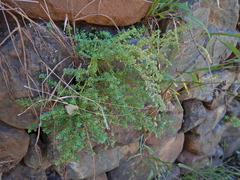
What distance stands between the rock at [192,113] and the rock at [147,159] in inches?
6.2

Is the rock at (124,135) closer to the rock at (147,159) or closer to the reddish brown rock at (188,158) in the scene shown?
the rock at (147,159)

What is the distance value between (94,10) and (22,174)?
3.33 ft

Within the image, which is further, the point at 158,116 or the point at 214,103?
the point at 214,103

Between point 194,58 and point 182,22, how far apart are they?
1.02ft

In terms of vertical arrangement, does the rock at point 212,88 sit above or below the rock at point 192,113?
above

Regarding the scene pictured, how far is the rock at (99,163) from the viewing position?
1.27 m

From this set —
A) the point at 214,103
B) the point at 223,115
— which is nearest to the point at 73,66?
the point at 214,103

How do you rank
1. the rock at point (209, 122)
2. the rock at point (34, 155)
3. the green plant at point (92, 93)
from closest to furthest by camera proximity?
the green plant at point (92, 93), the rock at point (34, 155), the rock at point (209, 122)

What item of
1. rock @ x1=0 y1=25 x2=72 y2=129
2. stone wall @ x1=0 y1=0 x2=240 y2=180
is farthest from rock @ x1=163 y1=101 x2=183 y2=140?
rock @ x1=0 y1=25 x2=72 y2=129

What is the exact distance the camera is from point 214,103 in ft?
5.94

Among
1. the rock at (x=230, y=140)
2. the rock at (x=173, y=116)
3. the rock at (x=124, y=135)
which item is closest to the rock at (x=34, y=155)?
the rock at (x=124, y=135)

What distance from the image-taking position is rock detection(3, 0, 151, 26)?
973 mm

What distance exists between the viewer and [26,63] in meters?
0.94

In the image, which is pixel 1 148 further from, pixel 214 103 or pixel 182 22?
pixel 214 103
